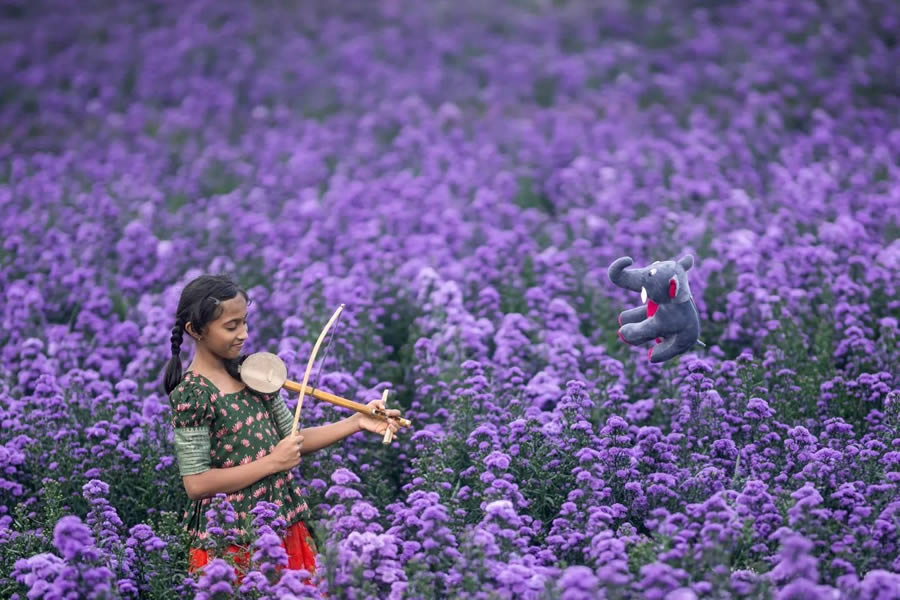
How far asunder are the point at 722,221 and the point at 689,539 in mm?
4669

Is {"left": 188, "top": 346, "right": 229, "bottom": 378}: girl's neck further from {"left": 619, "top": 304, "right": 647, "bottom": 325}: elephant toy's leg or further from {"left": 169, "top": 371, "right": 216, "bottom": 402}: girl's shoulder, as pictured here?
{"left": 619, "top": 304, "right": 647, "bottom": 325}: elephant toy's leg

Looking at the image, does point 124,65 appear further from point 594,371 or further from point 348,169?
point 594,371

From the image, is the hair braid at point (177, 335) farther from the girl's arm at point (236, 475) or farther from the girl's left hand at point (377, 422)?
the girl's left hand at point (377, 422)

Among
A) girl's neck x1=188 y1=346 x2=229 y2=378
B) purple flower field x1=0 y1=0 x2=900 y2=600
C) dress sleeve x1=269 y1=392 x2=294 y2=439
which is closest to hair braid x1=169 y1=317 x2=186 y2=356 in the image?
girl's neck x1=188 y1=346 x2=229 y2=378

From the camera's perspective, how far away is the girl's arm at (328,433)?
4.76 meters

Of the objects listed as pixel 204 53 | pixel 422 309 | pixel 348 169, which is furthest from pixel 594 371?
pixel 204 53

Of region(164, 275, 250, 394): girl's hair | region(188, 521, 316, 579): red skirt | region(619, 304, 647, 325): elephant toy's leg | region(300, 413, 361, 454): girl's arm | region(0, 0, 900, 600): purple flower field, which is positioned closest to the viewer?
region(0, 0, 900, 600): purple flower field

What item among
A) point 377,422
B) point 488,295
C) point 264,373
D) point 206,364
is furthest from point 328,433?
point 488,295

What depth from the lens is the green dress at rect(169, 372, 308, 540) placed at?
15.1ft

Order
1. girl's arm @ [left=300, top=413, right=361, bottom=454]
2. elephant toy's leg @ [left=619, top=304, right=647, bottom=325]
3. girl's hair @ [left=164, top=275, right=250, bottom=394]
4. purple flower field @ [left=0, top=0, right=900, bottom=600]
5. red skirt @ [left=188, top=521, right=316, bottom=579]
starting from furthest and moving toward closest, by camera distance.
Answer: elephant toy's leg @ [left=619, top=304, right=647, bottom=325]
girl's arm @ [left=300, top=413, right=361, bottom=454]
girl's hair @ [left=164, top=275, right=250, bottom=394]
red skirt @ [left=188, top=521, right=316, bottom=579]
purple flower field @ [left=0, top=0, right=900, bottom=600]

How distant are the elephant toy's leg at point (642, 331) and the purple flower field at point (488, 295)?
0.43 metres

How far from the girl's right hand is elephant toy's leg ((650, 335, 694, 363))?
1.57 m

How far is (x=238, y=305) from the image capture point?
470 cm

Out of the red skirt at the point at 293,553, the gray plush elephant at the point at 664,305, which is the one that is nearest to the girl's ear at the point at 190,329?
the red skirt at the point at 293,553
